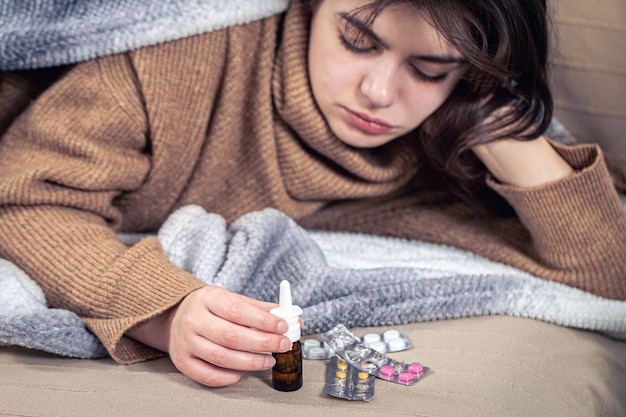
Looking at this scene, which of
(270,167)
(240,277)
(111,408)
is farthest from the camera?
(270,167)

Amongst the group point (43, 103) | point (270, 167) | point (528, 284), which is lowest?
point (528, 284)

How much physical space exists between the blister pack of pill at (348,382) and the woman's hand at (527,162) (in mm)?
454

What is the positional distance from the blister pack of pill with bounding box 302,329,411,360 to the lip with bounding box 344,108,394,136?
0.98 ft

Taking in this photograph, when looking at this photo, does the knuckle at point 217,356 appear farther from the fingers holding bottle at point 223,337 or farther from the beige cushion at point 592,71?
the beige cushion at point 592,71

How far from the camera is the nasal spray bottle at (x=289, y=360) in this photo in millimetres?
788

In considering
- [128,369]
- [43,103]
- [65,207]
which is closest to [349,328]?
[128,369]

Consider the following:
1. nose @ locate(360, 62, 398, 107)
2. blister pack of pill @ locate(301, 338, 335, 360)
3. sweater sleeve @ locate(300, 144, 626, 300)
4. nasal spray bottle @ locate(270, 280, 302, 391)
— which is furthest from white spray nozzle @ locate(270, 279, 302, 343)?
sweater sleeve @ locate(300, 144, 626, 300)

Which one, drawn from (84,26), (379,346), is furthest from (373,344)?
(84,26)

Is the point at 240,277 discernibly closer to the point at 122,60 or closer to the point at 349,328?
the point at 349,328

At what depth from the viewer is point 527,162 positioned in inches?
45.8

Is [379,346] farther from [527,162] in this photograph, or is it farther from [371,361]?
[527,162]

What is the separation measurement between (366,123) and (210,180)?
246 millimetres

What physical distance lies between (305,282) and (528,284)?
304 millimetres

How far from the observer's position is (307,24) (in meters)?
1.16
